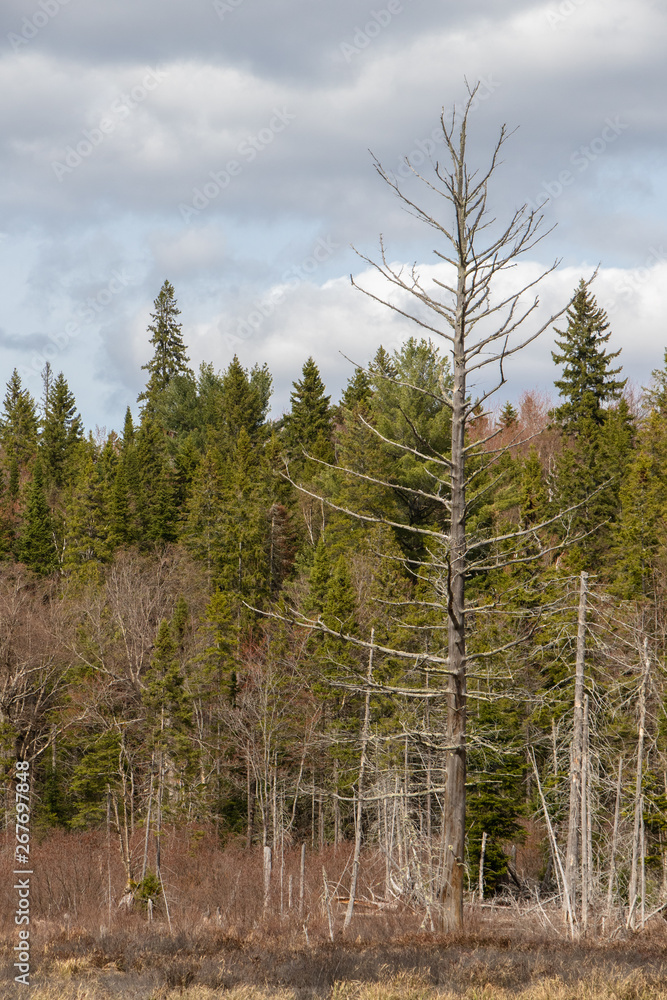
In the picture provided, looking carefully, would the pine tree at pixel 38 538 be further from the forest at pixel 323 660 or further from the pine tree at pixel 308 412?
the pine tree at pixel 308 412

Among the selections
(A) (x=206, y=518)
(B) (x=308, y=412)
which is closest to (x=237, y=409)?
(B) (x=308, y=412)

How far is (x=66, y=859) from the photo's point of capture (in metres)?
35.8

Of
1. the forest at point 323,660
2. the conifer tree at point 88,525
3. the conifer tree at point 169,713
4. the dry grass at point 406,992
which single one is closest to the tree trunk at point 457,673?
the dry grass at point 406,992

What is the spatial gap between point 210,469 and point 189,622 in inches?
494

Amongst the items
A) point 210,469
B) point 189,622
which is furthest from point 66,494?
point 189,622

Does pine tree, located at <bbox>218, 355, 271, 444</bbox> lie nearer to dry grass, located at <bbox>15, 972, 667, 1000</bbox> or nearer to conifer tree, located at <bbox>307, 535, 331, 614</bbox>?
conifer tree, located at <bbox>307, 535, 331, 614</bbox>

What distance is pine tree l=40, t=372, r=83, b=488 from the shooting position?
7738 cm

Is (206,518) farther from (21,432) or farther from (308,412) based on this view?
(21,432)

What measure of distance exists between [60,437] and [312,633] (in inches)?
1911

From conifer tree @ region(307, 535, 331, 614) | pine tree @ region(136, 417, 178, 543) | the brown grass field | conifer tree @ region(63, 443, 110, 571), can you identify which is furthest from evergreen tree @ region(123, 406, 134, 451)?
the brown grass field

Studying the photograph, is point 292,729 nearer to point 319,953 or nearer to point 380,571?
point 380,571

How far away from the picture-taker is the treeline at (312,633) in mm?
30906

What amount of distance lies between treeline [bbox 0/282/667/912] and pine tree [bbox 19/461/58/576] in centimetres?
20

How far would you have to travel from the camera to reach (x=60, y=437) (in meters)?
80.6
